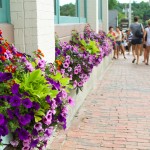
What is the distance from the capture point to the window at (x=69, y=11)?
21.4 ft

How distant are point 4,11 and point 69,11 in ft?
12.3

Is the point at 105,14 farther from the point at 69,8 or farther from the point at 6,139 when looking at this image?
the point at 6,139

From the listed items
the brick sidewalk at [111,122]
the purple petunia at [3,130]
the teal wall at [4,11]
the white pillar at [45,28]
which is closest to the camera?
the purple petunia at [3,130]

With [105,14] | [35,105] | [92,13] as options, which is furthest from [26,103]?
[105,14]

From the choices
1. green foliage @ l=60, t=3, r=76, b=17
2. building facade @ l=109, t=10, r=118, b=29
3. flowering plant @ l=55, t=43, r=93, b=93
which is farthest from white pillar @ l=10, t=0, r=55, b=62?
building facade @ l=109, t=10, r=118, b=29

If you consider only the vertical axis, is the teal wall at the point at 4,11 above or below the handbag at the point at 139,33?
above

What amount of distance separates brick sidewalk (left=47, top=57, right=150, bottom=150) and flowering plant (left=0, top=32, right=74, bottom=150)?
1.64 metres

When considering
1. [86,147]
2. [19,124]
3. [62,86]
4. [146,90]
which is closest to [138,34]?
[146,90]

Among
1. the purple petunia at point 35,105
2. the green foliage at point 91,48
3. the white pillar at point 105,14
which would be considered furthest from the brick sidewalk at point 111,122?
the white pillar at point 105,14

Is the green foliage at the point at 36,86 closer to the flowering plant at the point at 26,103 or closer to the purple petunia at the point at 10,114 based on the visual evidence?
the flowering plant at the point at 26,103

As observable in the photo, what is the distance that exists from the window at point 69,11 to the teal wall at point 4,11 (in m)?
2.20

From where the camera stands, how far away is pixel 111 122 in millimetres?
5828

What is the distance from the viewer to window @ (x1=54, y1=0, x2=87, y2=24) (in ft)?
21.4

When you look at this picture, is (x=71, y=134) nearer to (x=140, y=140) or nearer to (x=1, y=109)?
(x=140, y=140)
